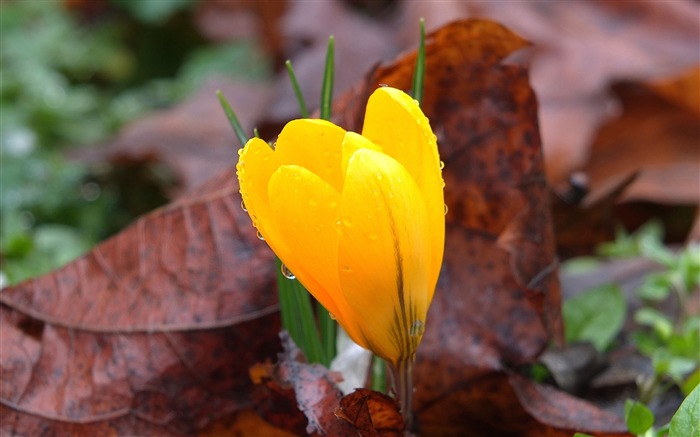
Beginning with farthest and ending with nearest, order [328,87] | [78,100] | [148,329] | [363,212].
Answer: [78,100]
[148,329]
[328,87]
[363,212]

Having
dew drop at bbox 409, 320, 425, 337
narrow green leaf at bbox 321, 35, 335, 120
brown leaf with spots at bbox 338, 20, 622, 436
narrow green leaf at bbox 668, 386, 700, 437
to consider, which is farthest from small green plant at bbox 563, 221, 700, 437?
narrow green leaf at bbox 321, 35, 335, 120

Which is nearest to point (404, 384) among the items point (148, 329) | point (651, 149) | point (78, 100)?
point (148, 329)

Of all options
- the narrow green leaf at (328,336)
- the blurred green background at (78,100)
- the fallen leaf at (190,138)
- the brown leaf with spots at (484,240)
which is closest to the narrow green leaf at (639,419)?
the brown leaf with spots at (484,240)

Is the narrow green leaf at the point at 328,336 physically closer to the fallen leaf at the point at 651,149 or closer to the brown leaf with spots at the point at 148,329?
the brown leaf with spots at the point at 148,329

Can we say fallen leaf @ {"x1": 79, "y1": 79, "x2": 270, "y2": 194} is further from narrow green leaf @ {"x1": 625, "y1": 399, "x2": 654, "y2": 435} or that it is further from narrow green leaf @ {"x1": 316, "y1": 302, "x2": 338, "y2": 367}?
narrow green leaf @ {"x1": 625, "y1": 399, "x2": 654, "y2": 435}

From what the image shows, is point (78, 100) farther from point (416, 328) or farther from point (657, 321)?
point (416, 328)

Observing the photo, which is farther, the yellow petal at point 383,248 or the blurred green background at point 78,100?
the blurred green background at point 78,100
